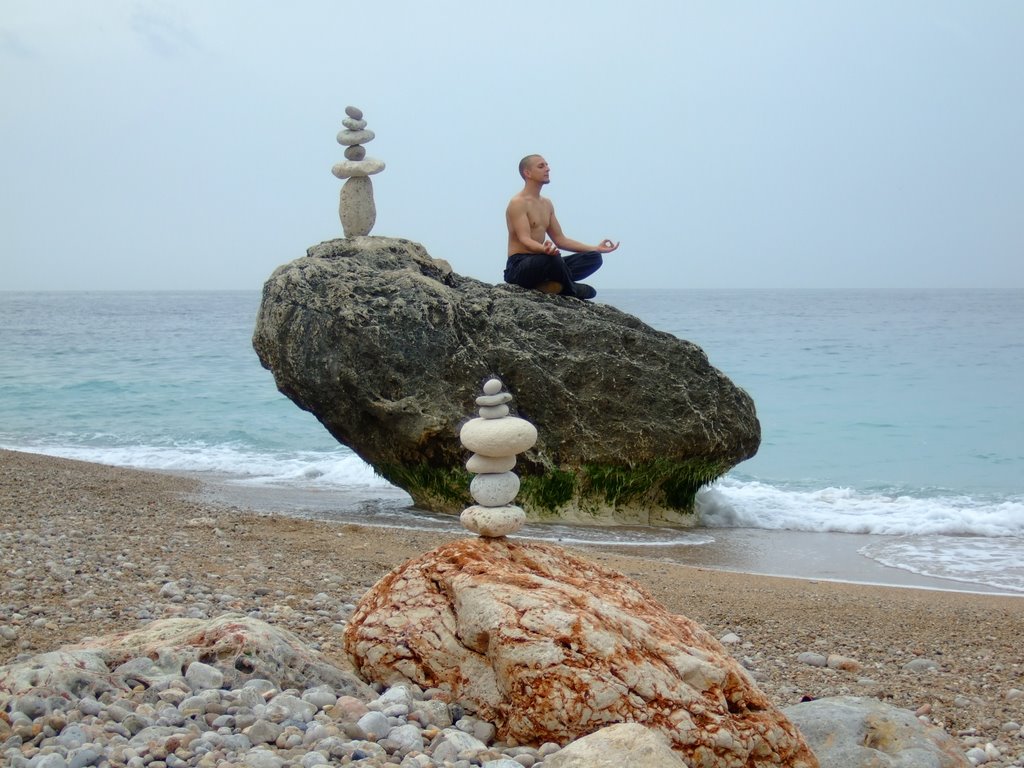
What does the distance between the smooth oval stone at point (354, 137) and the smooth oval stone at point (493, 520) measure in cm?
539

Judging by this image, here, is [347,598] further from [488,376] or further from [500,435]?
[488,376]

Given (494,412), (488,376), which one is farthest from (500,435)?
(488,376)

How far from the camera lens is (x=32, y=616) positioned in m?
4.84

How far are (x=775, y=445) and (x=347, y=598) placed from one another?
11.6 metres

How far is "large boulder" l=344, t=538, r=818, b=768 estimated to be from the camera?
341cm

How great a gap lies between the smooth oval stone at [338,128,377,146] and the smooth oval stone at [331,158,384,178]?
152mm

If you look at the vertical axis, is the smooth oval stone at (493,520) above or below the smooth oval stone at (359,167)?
below

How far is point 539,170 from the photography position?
29.9 feet

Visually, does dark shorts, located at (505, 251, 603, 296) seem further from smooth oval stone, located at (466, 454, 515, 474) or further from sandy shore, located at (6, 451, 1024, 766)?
smooth oval stone, located at (466, 454, 515, 474)

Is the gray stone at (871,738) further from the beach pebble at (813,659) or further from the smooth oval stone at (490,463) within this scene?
the smooth oval stone at (490,463)

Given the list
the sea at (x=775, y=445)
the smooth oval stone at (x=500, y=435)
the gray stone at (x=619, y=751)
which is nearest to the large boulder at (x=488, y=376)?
the sea at (x=775, y=445)

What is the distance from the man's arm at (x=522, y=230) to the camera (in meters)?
9.09

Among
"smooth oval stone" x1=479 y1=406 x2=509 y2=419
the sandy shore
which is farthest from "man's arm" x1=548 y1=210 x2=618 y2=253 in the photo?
"smooth oval stone" x1=479 y1=406 x2=509 y2=419

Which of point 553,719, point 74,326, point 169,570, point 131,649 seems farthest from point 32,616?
point 74,326
